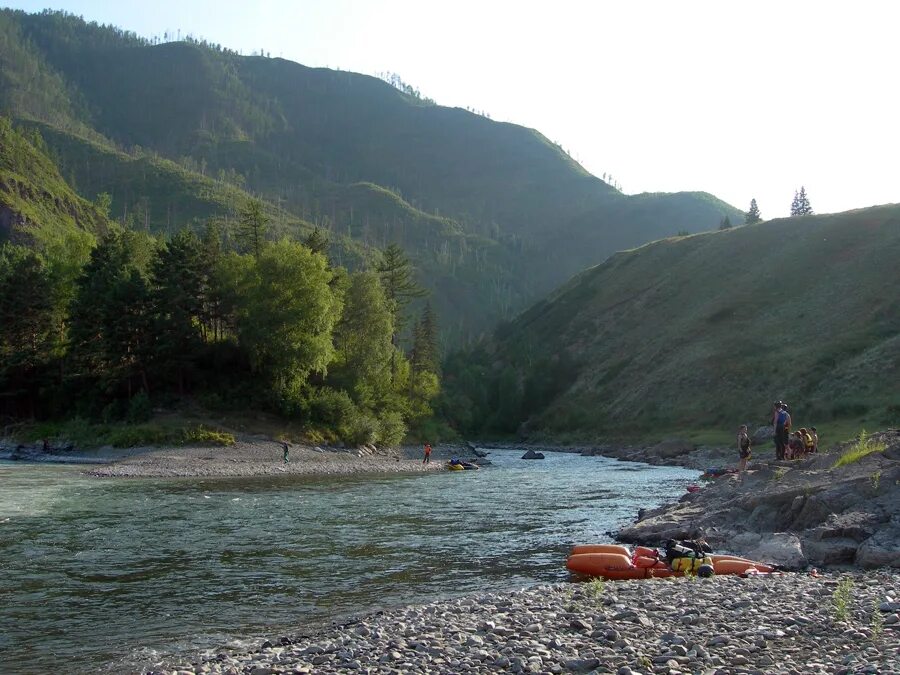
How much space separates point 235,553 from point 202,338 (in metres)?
47.9

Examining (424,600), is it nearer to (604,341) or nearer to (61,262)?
(61,262)

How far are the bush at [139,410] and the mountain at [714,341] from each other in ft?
159

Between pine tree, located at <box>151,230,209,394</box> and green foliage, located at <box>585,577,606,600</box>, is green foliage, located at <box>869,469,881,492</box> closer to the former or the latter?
green foliage, located at <box>585,577,606,600</box>

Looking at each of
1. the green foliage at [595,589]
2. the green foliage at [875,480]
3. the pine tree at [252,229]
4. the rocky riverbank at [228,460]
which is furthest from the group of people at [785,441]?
the pine tree at [252,229]

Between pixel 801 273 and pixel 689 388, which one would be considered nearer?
pixel 689 388

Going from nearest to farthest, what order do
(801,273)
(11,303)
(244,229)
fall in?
1. (11,303)
2. (244,229)
3. (801,273)

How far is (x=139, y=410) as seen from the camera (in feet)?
192

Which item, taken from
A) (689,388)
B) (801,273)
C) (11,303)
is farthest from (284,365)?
(801,273)

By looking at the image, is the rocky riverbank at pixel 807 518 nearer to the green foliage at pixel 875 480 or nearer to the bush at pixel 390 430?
the green foliage at pixel 875 480

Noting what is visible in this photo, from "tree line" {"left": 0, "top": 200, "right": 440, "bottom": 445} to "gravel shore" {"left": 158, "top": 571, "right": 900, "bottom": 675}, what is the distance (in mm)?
48717

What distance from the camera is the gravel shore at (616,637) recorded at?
10445 millimetres

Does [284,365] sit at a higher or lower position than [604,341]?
lower

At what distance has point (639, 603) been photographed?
14.3 meters

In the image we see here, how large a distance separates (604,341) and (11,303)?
88889 millimetres
